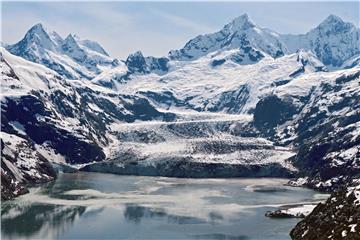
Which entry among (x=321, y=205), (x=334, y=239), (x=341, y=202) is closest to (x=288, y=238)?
(x=321, y=205)

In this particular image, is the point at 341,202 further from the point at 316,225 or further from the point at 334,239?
the point at 334,239

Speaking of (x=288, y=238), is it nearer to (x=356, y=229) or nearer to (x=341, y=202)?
(x=341, y=202)

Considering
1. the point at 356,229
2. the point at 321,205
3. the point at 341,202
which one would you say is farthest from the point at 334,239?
the point at 321,205

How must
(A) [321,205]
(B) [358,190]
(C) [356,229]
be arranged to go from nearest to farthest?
1. (C) [356,229]
2. (B) [358,190]
3. (A) [321,205]

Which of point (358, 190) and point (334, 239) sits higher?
point (358, 190)

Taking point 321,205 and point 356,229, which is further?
point 321,205

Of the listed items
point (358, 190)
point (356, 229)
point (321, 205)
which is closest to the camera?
point (356, 229)

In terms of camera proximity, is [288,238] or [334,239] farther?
Result: [288,238]
